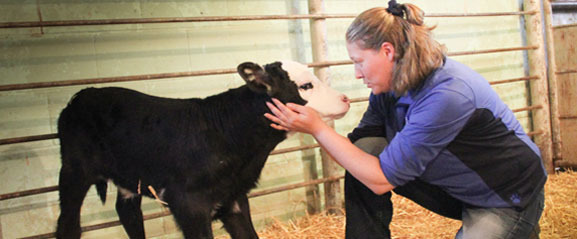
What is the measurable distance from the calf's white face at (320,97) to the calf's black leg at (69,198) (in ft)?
3.78

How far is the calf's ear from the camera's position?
2104 millimetres

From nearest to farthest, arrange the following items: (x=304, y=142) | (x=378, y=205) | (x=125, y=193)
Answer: (x=378, y=205), (x=125, y=193), (x=304, y=142)

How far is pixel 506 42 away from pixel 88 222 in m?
3.67

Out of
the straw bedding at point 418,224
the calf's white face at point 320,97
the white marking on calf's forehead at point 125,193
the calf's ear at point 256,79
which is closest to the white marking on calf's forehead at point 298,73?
the calf's white face at point 320,97

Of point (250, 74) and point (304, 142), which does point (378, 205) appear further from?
point (304, 142)

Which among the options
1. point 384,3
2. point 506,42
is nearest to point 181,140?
point 384,3

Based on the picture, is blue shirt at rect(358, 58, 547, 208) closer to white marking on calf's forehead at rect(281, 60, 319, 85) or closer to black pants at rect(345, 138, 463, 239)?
black pants at rect(345, 138, 463, 239)

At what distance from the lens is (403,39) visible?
5.41 ft

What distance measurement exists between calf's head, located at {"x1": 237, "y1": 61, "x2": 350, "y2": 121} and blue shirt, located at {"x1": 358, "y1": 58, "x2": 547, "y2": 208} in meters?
0.43

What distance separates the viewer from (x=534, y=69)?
4.45m

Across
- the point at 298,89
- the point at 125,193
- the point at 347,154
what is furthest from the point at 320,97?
the point at 125,193

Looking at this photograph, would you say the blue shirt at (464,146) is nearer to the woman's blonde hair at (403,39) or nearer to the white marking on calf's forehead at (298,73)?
the woman's blonde hair at (403,39)

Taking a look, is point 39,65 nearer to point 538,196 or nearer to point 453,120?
point 453,120

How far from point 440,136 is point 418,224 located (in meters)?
1.71
